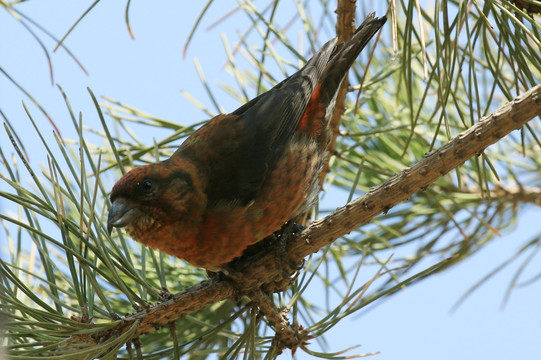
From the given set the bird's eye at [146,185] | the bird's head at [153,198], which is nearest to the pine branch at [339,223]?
the bird's head at [153,198]

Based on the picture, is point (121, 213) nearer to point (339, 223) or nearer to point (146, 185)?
point (146, 185)

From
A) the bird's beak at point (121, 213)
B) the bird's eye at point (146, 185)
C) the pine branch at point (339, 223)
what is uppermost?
the bird's eye at point (146, 185)

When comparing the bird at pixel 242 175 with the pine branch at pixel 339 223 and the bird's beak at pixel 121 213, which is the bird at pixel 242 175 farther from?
the pine branch at pixel 339 223

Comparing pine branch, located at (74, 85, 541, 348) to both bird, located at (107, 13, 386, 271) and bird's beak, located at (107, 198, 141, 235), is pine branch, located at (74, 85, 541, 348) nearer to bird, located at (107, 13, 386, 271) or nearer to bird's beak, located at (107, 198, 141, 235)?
bird, located at (107, 13, 386, 271)

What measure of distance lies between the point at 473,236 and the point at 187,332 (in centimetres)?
131

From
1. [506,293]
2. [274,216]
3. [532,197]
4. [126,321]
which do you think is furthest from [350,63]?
[126,321]

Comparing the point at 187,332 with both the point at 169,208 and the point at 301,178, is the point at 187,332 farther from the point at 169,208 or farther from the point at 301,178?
the point at 301,178

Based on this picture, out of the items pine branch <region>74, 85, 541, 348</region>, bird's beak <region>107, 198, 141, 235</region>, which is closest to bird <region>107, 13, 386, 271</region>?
bird's beak <region>107, 198, 141, 235</region>

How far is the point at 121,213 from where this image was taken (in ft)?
7.73

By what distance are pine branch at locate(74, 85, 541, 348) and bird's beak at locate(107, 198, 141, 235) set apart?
13.5 inches

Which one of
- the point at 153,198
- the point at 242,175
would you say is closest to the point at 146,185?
the point at 153,198

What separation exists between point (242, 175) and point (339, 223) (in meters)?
0.69

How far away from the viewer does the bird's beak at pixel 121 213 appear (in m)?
2.31

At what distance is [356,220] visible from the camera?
216 centimetres
